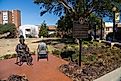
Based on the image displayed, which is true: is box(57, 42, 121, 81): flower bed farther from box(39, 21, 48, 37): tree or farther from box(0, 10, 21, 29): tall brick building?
box(39, 21, 48, 37): tree

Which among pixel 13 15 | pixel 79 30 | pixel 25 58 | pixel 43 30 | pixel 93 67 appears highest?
pixel 13 15

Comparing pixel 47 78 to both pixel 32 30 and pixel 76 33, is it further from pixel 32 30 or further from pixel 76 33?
pixel 32 30

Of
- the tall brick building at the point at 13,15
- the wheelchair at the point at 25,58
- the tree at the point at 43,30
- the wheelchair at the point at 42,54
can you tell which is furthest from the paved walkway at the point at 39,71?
the tree at the point at 43,30

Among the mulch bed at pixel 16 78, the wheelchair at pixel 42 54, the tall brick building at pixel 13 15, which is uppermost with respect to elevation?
the tall brick building at pixel 13 15

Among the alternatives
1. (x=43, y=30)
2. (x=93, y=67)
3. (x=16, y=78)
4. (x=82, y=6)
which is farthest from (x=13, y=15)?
(x=43, y=30)

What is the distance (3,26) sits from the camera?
1779 inches

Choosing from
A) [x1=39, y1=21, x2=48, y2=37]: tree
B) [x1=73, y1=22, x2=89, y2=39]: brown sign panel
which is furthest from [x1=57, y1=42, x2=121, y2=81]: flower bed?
[x1=39, y1=21, x2=48, y2=37]: tree

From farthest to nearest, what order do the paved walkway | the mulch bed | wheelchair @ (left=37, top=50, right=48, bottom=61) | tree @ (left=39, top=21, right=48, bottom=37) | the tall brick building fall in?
tree @ (left=39, top=21, right=48, bottom=37), wheelchair @ (left=37, top=50, right=48, bottom=61), the tall brick building, the paved walkway, the mulch bed

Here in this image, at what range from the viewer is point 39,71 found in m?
13.0

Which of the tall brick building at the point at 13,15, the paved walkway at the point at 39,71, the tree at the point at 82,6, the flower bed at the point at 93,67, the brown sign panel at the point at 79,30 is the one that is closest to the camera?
the paved walkway at the point at 39,71

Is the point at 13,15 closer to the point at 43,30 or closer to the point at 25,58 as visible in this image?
the point at 25,58

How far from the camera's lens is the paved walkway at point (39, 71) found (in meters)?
11.8

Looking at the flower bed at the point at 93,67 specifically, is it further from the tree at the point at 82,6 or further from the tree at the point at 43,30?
the tree at the point at 43,30

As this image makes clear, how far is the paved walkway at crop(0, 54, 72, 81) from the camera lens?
11777 mm
